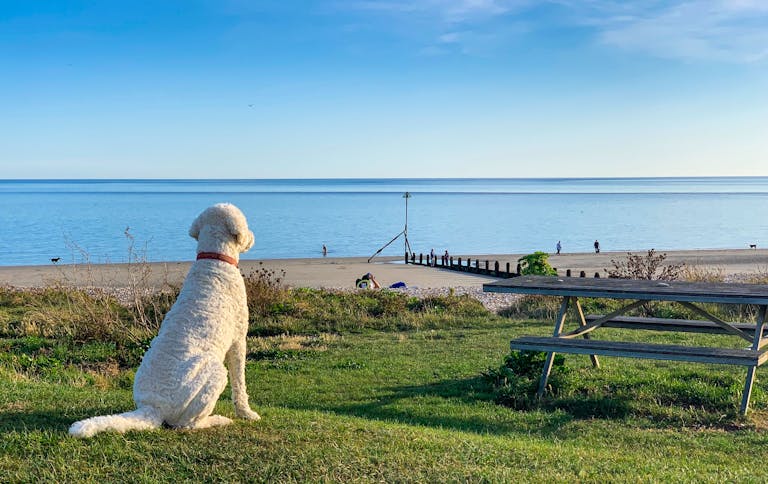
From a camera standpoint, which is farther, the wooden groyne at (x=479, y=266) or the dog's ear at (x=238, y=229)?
the wooden groyne at (x=479, y=266)

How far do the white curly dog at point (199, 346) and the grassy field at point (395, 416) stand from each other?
0.48 feet

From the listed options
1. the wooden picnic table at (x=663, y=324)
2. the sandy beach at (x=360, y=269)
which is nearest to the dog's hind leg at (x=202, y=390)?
the wooden picnic table at (x=663, y=324)

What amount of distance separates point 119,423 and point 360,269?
107ft

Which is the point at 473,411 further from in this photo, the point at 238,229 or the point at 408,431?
the point at 238,229

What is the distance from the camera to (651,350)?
7.68m

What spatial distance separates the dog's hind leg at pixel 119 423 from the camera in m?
4.95

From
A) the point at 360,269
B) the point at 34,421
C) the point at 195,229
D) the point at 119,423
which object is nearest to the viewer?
the point at 119,423

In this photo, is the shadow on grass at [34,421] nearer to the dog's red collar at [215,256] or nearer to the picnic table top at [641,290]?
the dog's red collar at [215,256]

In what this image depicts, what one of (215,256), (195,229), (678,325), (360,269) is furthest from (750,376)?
(360,269)

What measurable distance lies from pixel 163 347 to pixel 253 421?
3.62 feet

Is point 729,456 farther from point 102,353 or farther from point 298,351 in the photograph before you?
point 102,353

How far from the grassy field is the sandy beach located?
15.5 meters

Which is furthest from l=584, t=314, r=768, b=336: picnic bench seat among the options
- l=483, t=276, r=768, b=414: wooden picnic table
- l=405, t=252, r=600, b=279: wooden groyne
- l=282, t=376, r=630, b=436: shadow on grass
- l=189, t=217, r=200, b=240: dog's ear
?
l=405, t=252, r=600, b=279: wooden groyne

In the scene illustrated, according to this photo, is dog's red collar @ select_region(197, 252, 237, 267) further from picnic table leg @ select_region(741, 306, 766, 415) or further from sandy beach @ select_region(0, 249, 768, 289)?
sandy beach @ select_region(0, 249, 768, 289)
